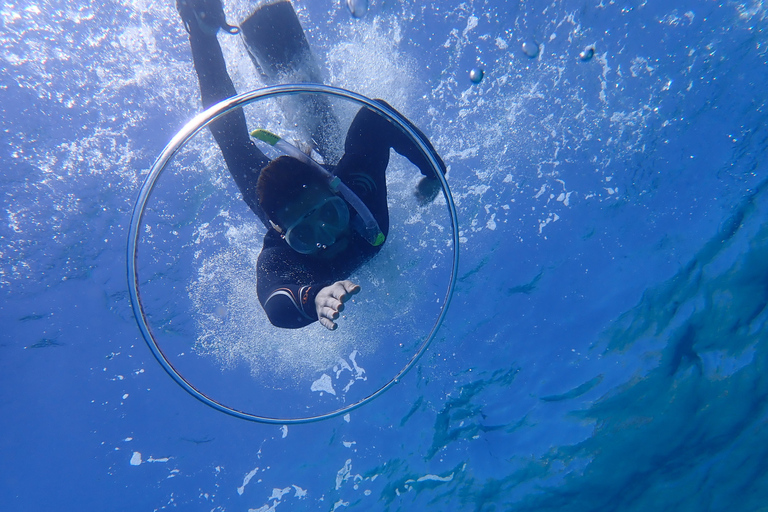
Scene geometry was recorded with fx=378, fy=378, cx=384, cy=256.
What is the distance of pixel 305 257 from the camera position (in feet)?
14.8

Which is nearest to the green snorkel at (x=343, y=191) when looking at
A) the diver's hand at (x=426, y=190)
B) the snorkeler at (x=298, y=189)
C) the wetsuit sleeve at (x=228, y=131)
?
the snorkeler at (x=298, y=189)

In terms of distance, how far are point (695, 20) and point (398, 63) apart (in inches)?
231

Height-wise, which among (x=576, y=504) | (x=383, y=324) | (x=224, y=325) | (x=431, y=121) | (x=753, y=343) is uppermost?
Result: (x=431, y=121)

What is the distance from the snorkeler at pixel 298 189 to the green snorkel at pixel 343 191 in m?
0.01

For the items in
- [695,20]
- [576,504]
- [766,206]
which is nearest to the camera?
[695,20]

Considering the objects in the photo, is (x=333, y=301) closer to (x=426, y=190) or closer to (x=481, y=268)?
(x=426, y=190)

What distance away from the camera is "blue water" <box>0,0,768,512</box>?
600cm

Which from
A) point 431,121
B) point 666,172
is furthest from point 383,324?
point 666,172

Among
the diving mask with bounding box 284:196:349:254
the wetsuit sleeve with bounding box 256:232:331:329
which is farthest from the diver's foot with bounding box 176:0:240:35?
the wetsuit sleeve with bounding box 256:232:331:329

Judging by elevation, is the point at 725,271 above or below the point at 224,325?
below

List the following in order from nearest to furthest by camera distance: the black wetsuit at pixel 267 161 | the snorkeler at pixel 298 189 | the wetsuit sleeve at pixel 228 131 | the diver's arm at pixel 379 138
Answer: the snorkeler at pixel 298 189 < the black wetsuit at pixel 267 161 < the wetsuit sleeve at pixel 228 131 < the diver's arm at pixel 379 138

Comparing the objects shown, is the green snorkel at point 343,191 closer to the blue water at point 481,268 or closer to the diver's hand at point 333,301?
the diver's hand at point 333,301

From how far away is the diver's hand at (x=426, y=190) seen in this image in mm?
4969

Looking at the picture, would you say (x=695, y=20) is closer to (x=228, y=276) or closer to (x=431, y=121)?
(x=431, y=121)
